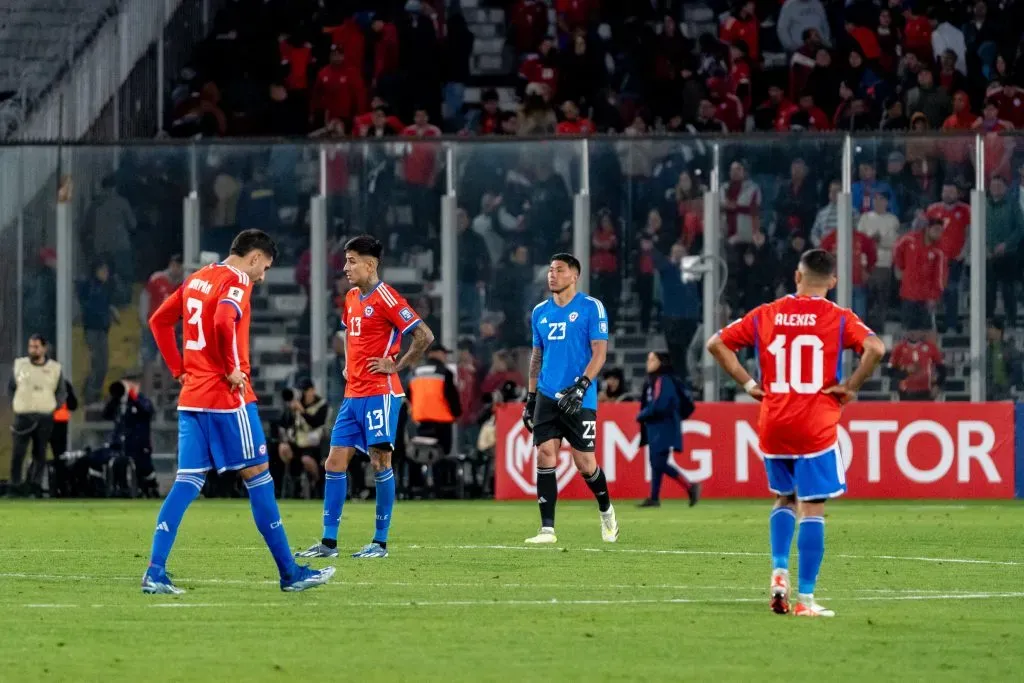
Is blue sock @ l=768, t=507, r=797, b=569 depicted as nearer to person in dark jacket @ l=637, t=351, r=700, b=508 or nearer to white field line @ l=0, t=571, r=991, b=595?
white field line @ l=0, t=571, r=991, b=595

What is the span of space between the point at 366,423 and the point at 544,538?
216cm

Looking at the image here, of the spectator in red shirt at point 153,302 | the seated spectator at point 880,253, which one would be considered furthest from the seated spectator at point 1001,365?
the spectator in red shirt at point 153,302

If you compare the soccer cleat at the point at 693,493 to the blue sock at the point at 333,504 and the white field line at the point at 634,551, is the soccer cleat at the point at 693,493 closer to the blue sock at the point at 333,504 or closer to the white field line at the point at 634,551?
the white field line at the point at 634,551

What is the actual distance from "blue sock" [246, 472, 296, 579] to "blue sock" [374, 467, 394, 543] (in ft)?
10.5

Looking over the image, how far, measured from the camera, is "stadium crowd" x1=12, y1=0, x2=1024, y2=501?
92.7 feet

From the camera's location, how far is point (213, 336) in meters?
12.3

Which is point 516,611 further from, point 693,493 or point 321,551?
point 693,493

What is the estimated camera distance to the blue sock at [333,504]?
1541 cm

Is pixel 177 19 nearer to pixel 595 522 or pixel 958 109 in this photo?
pixel 958 109

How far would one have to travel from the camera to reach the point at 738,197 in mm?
28656

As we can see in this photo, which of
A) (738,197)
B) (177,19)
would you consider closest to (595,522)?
(738,197)

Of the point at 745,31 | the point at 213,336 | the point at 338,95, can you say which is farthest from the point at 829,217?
the point at 213,336

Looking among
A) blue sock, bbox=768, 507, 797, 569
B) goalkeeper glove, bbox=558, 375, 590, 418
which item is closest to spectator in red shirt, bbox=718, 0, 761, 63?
goalkeeper glove, bbox=558, 375, 590, 418

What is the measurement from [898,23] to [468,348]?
31.0 ft
